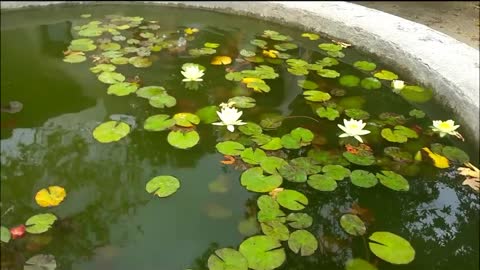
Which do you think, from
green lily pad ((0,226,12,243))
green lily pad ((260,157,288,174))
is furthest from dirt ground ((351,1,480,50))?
green lily pad ((0,226,12,243))

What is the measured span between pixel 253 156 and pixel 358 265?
0.52 metres

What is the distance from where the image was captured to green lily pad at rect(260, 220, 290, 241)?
50.6 inches

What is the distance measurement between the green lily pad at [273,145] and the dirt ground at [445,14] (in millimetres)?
1052

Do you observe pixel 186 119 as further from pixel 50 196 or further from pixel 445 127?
pixel 445 127

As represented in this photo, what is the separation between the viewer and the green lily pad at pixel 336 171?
4.95ft

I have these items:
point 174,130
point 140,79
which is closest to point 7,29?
point 140,79

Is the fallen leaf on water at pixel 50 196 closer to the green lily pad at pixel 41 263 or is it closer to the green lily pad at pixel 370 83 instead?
the green lily pad at pixel 41 263

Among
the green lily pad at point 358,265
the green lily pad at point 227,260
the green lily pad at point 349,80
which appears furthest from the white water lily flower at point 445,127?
the green lily pad at point 227,260

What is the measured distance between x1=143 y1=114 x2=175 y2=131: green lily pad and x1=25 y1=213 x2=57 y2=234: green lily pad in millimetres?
522

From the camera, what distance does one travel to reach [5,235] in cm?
135

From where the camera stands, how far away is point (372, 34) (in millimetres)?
2285

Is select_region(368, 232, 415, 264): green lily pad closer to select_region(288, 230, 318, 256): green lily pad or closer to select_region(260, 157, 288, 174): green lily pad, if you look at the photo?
select_region(288, 230, 318, 256): green lily pad

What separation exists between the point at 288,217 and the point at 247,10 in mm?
1876

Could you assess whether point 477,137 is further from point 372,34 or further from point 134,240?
point 134,240
